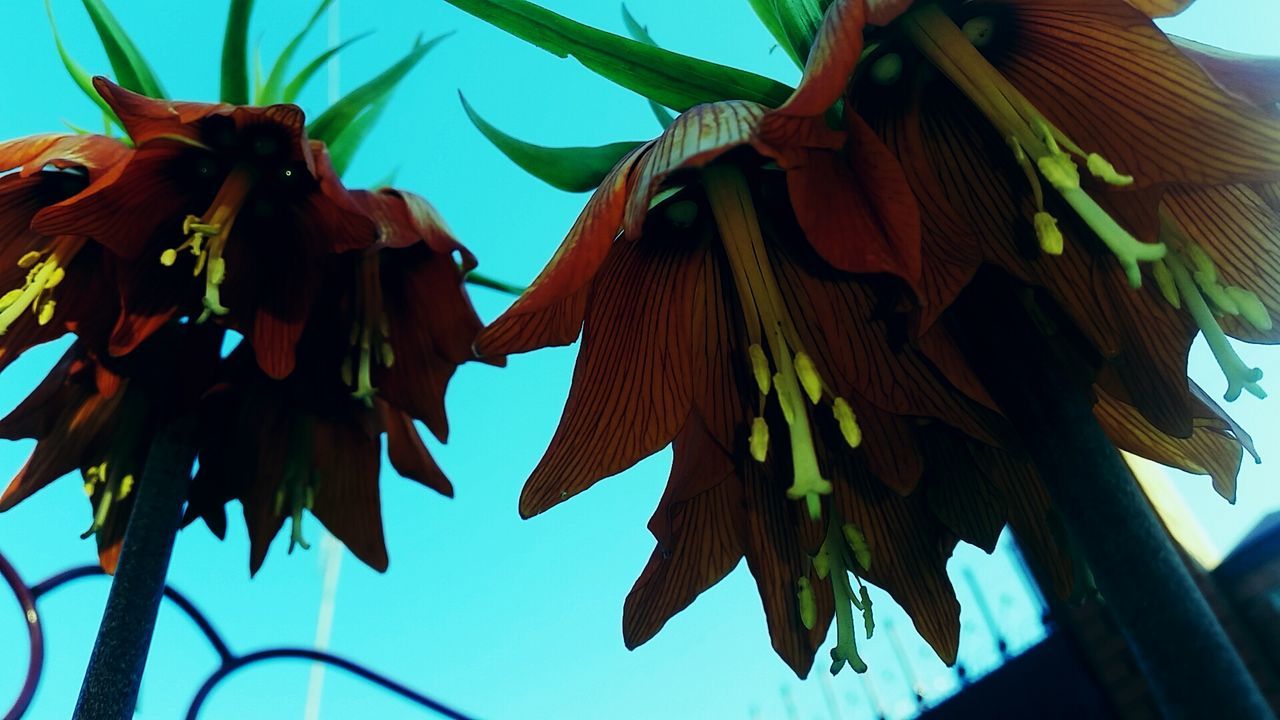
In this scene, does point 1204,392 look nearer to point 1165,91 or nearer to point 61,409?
point 1165,91

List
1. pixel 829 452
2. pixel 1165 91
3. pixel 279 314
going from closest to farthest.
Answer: pixel 1165 91 → pixel 829 452 → pixel 279 314

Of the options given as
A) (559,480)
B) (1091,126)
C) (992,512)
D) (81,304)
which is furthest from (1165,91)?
(81,304)

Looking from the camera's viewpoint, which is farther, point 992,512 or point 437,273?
point 437,273

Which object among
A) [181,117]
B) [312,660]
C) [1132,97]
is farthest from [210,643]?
[1132,97]

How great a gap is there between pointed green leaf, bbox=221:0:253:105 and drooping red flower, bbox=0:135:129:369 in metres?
0.10

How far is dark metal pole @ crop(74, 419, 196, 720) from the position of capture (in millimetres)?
399

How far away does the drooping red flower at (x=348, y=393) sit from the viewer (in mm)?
652

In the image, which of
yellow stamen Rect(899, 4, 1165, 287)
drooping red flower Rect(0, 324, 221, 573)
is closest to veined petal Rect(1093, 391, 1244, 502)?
yellow stamen Rect(899, 4, 1165, 287)

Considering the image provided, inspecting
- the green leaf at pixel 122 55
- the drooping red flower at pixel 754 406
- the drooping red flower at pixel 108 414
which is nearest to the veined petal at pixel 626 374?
the drooping red flower at pixel 754 406

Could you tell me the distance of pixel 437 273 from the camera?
0.70m

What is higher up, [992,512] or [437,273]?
[437,273]

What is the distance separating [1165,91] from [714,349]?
23 cm

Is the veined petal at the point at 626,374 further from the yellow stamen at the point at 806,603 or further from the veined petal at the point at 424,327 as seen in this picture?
the veined petal at the point at 424,327

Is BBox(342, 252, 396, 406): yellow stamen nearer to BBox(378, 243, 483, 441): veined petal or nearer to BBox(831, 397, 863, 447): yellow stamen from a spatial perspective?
BBox(378, 243, 483, 441): veined petal
